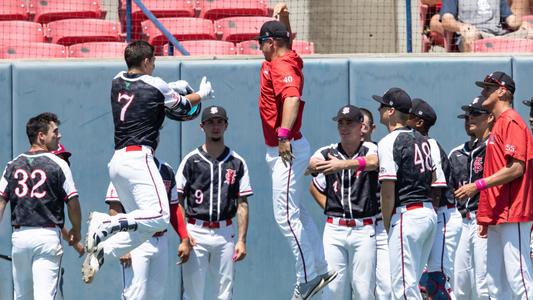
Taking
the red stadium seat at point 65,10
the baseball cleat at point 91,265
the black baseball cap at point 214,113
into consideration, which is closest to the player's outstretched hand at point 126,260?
the baseball cleat at point 91,265

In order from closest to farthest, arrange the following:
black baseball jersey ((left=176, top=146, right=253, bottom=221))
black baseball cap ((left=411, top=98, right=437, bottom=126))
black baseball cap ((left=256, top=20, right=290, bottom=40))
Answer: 1. black baseball cap ((left=256, top=20, right=290, bottom=40))
2. black baseball cap ((left=411, top=98, right=437, bottom=126))
3. black baseball jersey ((left=176, top=146, right=253, bottom=221))

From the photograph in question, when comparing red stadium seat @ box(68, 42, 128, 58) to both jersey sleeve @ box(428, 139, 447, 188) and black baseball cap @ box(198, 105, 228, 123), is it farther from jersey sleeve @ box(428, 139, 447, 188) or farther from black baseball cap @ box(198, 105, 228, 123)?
jersey sleeve @ box(428, 139, 447, 188)

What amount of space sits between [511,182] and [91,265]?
336 cm

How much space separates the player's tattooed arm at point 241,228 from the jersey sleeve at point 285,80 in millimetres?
1476

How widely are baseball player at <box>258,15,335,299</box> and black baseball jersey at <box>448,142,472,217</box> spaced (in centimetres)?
187

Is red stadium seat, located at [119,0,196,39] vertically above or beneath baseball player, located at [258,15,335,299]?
above

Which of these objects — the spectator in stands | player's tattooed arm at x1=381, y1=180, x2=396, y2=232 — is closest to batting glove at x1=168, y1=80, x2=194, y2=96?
player's tattooed arm at x1=381, y1=180, x2=396, y2=232

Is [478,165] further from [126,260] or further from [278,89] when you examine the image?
[126,260]

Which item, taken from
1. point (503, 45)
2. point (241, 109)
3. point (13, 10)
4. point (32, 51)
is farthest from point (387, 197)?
point (13, 10)

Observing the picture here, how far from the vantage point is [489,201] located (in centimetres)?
902

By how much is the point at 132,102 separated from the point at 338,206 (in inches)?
81.3

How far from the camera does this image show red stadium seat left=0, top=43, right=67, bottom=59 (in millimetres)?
11961

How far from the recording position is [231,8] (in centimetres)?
1317

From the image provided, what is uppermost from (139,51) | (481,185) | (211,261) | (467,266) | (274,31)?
(274,31)
